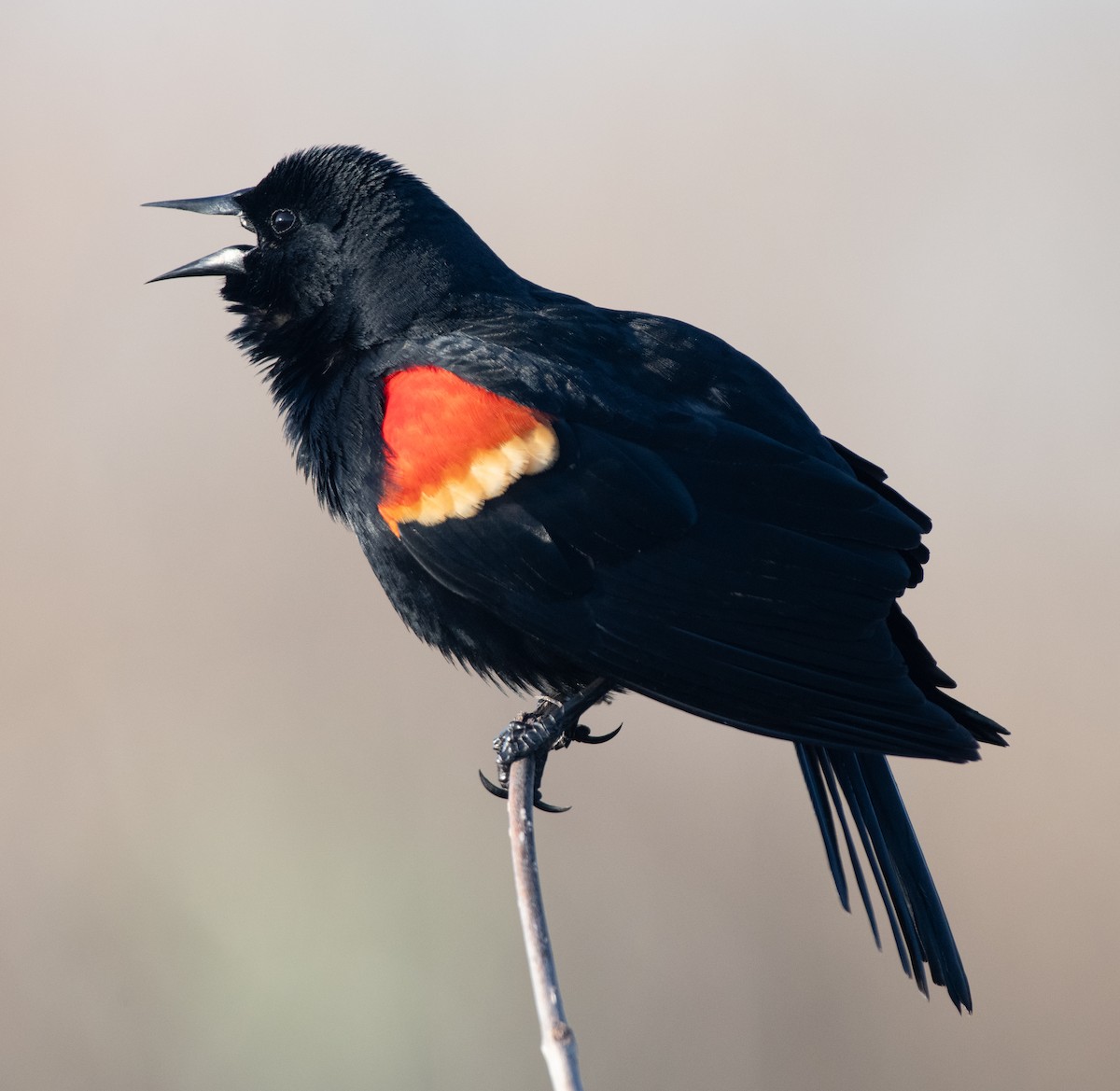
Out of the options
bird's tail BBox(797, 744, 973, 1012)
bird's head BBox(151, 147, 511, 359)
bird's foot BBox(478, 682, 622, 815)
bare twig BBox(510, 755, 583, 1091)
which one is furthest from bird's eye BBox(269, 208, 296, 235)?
bird's tail BBox(797, 744, 973, 1012)

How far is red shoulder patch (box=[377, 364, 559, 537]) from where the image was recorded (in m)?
2.08

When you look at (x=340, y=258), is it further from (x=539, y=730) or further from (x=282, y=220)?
(x=539, y=730)

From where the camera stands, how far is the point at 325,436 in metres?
2.30

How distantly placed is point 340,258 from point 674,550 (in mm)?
913

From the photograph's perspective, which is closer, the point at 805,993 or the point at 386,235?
the point at 386,235

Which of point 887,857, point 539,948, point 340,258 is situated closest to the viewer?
point 539,948

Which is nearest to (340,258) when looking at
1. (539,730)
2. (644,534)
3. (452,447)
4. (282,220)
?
(282,220)

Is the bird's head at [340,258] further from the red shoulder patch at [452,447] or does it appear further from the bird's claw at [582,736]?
the bird's claw at [582,736]

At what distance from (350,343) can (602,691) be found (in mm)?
797

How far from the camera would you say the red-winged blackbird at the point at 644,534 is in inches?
77.7

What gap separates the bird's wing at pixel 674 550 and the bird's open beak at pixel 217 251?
604mm

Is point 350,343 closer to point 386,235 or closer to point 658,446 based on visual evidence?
point 386,235

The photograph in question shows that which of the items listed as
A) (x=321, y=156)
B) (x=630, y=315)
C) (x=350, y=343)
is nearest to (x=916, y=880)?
(x=630, y=315)

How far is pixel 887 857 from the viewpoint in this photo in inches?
80.0
